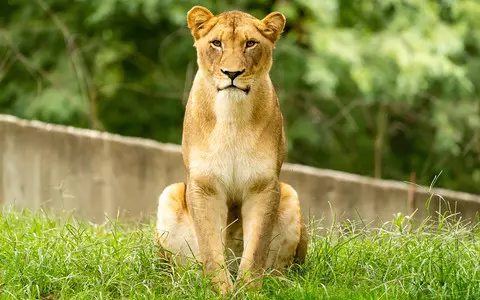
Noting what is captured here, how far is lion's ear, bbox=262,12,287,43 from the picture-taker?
599 centimetres

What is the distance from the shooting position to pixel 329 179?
9.35m

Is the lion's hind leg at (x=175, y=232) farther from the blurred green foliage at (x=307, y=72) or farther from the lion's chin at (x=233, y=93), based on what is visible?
the blurred green foliage at (x=307, y=72)

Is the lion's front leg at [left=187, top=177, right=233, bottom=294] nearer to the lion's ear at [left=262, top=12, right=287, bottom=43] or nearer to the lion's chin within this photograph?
the lion's chin

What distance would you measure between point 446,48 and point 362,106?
1432 mm

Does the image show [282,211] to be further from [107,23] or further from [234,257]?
[107,23]

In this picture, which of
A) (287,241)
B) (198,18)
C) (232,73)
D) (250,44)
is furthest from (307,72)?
(232,73)

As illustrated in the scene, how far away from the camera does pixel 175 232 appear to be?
625cm

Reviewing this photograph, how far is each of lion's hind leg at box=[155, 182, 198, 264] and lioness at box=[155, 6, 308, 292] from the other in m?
0.13

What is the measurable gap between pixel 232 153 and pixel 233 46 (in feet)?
1.78

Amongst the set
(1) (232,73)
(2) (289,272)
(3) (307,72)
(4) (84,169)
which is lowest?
(4) (84,169)

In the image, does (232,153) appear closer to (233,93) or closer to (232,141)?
(232,141)

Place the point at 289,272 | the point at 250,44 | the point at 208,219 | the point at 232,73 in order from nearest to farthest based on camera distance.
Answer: the point at 232,73 → the point at 250,44 → the point at 208,219 → the point at 289,272

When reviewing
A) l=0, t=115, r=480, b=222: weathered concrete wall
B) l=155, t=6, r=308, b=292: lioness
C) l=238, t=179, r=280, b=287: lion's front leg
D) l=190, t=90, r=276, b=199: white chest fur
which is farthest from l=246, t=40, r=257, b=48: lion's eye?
l=0, t=115, r=480, b=222: weathered concrete wall

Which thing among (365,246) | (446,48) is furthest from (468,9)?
(365,246)
